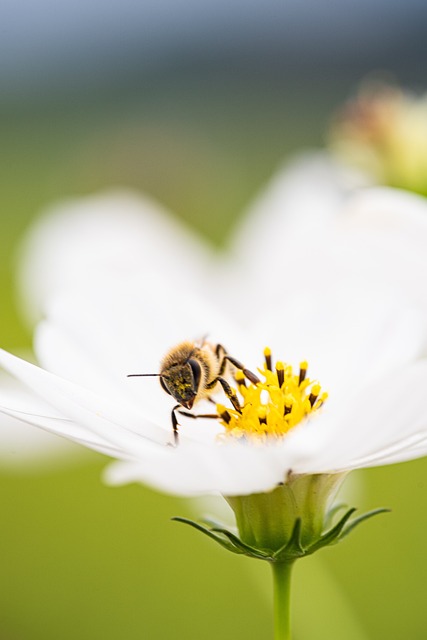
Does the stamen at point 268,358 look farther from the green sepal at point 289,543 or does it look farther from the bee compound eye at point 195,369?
the green sepal at point 289,543

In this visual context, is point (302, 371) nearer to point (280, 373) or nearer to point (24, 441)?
point (280, 373)

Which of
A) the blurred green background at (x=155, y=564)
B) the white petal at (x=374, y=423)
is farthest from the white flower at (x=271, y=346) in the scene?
the blurred green background at (x=155, y=564)

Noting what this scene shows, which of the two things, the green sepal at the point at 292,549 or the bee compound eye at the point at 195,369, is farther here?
the bee compound eye at the point at 195,369

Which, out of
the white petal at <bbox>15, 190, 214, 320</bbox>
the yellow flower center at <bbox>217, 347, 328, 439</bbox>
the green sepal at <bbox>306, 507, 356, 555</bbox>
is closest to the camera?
the green sepal at <bbox>306, 507, 356, 555</bbox>

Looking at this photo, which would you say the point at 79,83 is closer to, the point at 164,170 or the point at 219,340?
the point at 164,170

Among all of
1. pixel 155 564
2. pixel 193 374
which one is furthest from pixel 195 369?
pixel 155 564

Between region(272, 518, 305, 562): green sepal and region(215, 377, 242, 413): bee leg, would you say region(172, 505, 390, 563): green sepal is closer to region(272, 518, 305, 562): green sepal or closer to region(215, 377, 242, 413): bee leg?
region(272, 518, 305, 562): green sepal

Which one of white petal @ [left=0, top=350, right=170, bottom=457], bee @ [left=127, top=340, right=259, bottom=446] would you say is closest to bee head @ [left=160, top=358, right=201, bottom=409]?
bee @ [left=127, top=340, right=259, bottom=446]
